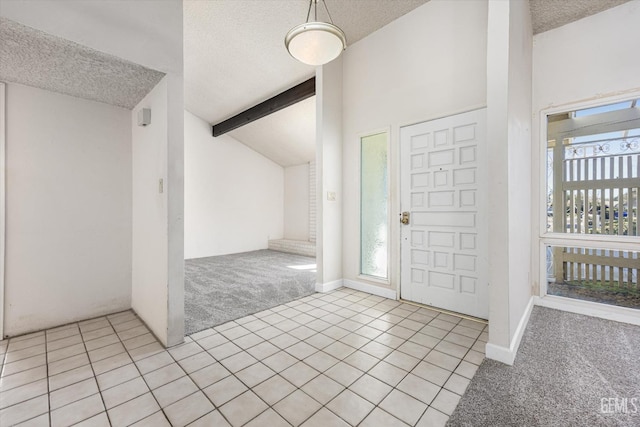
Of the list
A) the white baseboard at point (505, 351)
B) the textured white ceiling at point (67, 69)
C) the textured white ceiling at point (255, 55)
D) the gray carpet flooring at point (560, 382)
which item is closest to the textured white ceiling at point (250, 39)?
the textured white ceiling at point (255, 55)

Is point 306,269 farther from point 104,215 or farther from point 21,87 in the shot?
point 21,87

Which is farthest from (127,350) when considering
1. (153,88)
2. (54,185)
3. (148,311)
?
(153,88)

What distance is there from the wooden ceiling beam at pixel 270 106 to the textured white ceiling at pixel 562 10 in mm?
2956

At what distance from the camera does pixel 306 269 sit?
17.6 ft

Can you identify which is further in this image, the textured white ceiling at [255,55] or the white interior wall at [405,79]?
the textured white ceiling at [255,55]

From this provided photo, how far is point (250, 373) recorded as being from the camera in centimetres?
198

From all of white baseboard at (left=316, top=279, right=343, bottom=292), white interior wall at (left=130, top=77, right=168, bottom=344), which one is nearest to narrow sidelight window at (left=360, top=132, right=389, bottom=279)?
white baseboard at (left=316, top=279, right=343, bottom=292)

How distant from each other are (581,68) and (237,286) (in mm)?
5179

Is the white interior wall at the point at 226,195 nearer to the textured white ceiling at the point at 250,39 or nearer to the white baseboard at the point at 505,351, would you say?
the textured white ceiling at the point at 250,39

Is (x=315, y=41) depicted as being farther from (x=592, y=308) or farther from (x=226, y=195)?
(x=226, y=195)

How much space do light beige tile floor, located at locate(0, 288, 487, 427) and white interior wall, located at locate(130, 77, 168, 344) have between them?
0.96 ft

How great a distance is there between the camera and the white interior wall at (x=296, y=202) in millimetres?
7895

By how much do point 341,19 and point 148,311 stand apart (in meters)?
4.20

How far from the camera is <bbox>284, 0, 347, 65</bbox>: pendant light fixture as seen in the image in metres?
2.12
